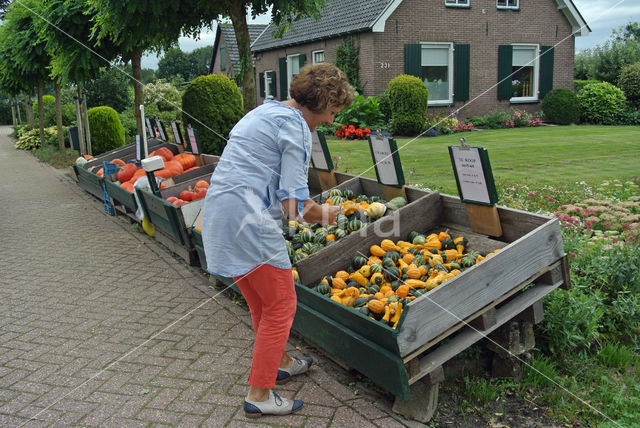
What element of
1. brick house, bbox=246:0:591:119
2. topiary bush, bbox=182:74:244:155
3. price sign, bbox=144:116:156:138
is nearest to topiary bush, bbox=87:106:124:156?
price sign, bbox=144:116:156:138

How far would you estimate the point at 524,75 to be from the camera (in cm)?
2095

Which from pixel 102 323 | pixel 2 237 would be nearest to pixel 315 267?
pixel 102 323

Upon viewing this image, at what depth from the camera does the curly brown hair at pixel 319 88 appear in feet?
8.93

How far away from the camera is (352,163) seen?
34.2ft

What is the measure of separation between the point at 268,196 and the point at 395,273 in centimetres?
120

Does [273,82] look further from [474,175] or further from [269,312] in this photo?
[269,312]

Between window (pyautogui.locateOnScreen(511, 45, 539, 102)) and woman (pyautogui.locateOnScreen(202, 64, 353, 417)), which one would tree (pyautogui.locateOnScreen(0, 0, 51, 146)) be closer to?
woman (pyautogui.locateOnScreen(202, 64, 353, 417))

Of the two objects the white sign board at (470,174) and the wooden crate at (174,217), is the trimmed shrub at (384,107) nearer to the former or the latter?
the wooden crate at (174,217)

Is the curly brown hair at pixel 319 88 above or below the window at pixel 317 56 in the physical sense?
below

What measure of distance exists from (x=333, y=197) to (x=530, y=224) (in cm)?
186

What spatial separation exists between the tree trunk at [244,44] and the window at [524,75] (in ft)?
50.8

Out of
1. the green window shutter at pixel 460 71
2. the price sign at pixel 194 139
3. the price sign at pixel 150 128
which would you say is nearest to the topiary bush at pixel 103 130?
the price sign at pixel 150 128

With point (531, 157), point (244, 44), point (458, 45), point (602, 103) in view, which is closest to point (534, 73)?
point (602, 103)

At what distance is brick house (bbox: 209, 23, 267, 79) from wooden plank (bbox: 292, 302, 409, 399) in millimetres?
27369
